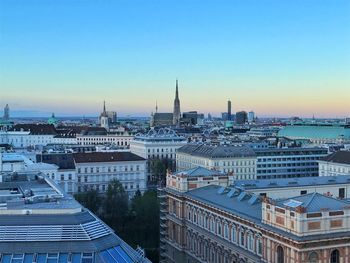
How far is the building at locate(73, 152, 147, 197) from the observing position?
129125 mm

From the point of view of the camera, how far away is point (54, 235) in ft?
146

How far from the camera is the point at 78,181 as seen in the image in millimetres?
128750

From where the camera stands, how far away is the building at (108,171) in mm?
129125

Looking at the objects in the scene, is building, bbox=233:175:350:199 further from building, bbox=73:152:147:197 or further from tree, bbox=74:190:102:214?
building, bbox=73:152:147:197

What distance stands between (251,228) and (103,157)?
7665 cm

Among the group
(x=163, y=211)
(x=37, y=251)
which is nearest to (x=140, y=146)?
(x=163, y=211)

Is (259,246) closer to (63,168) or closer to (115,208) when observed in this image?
(115,208)

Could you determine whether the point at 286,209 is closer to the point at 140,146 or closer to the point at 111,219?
the point at 111,219

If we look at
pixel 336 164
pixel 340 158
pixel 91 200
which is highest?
pixel 340 158

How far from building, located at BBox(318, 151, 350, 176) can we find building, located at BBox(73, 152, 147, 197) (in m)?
44.1

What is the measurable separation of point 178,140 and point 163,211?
3593 inches

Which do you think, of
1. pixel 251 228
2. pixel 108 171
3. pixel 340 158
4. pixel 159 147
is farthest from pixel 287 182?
pixel 159 147

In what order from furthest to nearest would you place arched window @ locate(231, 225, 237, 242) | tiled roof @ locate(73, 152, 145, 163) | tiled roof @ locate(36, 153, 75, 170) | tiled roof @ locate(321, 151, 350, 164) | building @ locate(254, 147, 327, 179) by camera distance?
building @ locate(254, 147, 327, 179) < tiled roof @ locate(321, 151, 350, 164) < tiled roof @ locate(73, 152, 145, 163) < tiled roof @ locate(36, 153, 75, 170) < arched window @ locate(231, 225, 237, 242)

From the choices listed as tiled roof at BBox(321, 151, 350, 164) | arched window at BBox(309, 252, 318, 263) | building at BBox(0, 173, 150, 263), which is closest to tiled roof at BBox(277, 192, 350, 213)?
arched window at BBox(309, 252, 318, 263)
